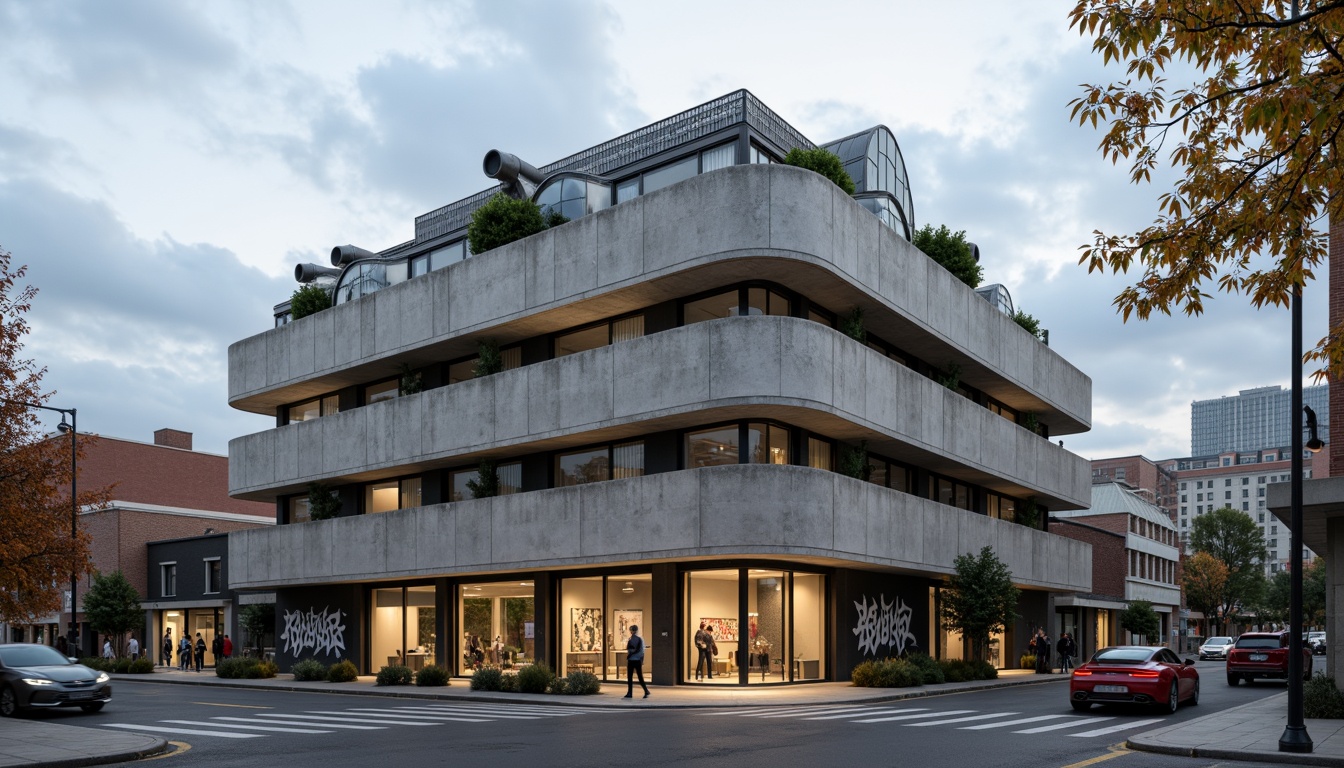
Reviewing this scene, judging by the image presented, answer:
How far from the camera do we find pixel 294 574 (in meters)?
45.4

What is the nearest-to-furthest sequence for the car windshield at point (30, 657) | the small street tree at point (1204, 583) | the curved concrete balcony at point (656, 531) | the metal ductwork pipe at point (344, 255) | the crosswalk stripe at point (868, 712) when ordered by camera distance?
the crosswalk stripe at point (868, 712)
the car windshield at point (30, 657)
the curved concrete balcony at point (656, 531)
the metal ductwork pipe at point (344, 255)
the small street tree at point (1204, 583)

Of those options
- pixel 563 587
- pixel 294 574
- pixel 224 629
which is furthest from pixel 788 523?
pixel 224 629

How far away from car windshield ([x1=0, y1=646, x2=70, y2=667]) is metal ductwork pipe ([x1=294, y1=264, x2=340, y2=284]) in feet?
108

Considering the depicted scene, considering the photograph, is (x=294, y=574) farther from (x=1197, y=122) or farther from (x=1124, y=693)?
(x=1197, y=122)

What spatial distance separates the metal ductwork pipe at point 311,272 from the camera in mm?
57344

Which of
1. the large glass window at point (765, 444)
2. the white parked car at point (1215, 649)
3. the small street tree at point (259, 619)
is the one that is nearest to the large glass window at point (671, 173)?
the large glass window at point (765, 444)

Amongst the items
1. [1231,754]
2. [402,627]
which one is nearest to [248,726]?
[1231,754]

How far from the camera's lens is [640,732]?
19.4m

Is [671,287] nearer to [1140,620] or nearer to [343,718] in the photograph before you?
[343,718]

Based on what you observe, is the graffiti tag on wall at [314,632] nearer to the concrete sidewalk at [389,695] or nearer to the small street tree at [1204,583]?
the concrete sidewalk at [389,695]

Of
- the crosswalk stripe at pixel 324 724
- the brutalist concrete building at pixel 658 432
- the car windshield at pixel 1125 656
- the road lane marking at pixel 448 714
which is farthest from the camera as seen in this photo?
the brutalist concrete building at pixel 658 432

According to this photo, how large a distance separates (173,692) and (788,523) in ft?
Answer: 64.9

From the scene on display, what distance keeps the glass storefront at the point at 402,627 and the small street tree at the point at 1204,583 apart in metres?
84.6

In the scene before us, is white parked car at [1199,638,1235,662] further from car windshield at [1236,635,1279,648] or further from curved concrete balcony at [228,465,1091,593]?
car windshield at [1236,635,1279,648]
